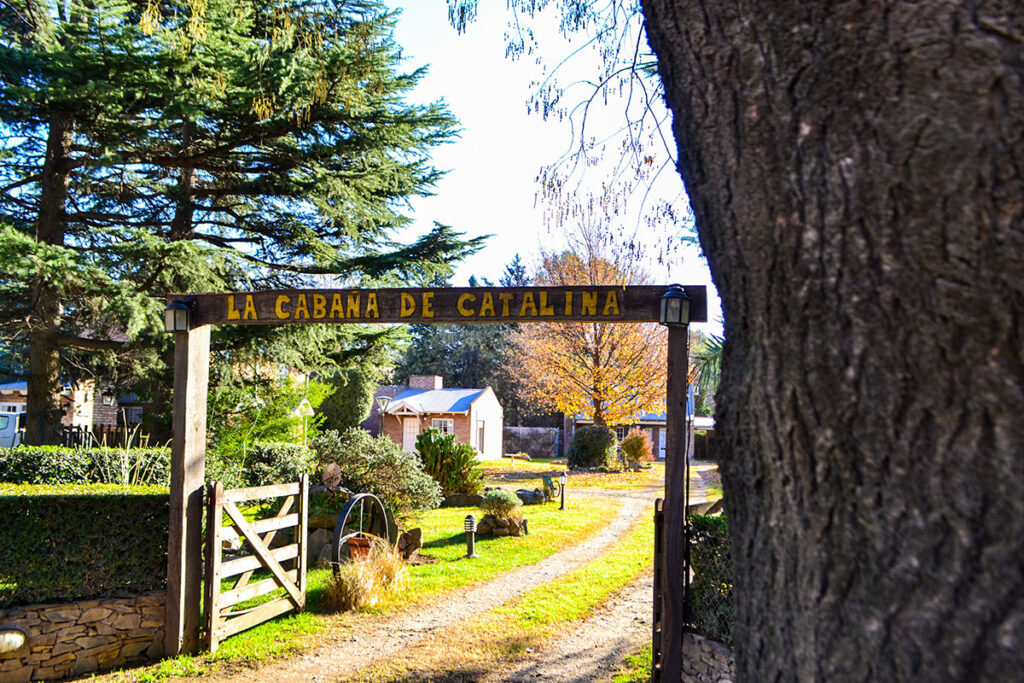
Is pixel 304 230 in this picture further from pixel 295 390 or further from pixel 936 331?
pixel 936 331

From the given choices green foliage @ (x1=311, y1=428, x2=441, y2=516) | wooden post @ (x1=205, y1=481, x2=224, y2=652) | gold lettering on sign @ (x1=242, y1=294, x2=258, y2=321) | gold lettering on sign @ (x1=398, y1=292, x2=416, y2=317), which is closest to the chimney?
green foliage @ (x1=311, y1=428, x2=441, y2=516)

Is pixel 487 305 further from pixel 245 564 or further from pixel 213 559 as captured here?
pixel 245 564

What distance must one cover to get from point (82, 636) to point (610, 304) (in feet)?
17.7

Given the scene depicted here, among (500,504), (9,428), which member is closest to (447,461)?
(500,504)

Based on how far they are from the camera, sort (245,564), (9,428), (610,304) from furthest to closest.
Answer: (9,428), (245,564), (610,304)

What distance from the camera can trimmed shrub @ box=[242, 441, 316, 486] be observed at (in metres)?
12.7

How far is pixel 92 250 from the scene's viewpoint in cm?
1369

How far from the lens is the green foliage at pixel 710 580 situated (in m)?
5.66

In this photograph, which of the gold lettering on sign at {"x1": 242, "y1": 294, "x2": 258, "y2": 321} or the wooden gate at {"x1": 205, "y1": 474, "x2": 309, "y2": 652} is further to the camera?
the gold lettering on sign at {"x1": 242, "y1": 294, "x2": 258, "y2": 321}

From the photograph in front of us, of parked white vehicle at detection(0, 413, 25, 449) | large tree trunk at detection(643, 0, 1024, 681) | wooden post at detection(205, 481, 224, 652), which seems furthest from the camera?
parked white vehicle at detection(0, 413, 25, 449)

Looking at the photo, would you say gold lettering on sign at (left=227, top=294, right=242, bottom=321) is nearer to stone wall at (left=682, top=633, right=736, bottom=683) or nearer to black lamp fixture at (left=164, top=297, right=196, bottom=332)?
black lamp fixture at (left=164, top=297, right=196, bottom=332)

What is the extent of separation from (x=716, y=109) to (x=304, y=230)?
51.1ft

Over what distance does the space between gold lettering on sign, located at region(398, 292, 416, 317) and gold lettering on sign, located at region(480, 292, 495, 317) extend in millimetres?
628

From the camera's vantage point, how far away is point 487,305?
6.66m
